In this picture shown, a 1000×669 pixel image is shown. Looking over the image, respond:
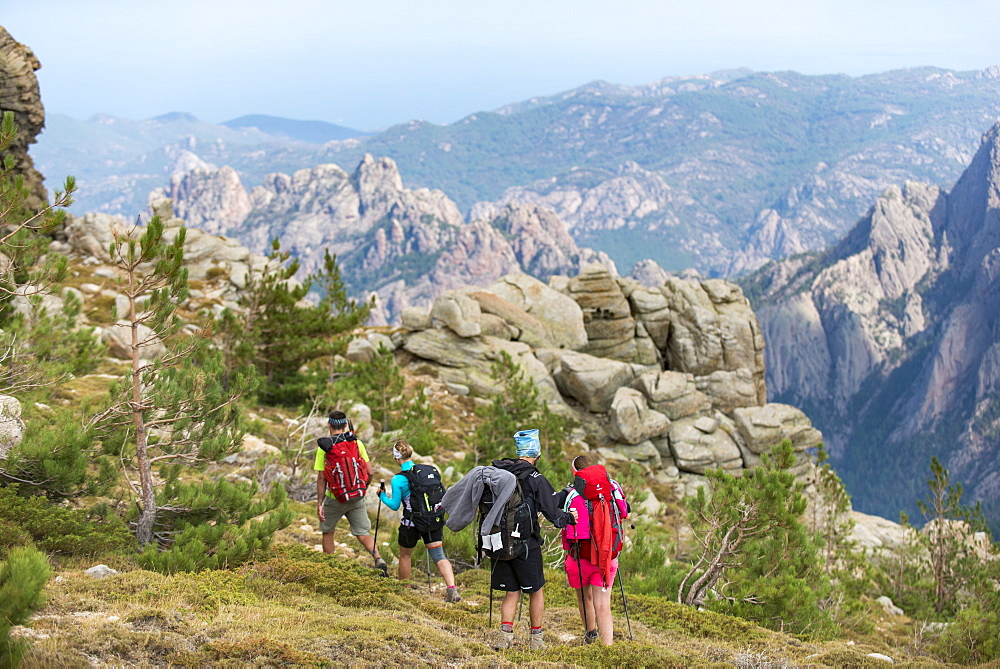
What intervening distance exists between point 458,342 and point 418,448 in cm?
1558

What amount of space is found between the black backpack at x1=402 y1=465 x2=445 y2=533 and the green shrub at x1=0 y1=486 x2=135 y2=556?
4.15m

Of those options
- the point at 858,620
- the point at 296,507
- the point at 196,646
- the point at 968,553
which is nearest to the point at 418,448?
the point at 296,507

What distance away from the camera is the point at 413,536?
1050 centimetres

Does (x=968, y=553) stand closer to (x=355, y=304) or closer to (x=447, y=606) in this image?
(x=447, y=606)

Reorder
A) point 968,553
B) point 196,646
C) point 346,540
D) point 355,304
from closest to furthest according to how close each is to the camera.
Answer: point 196,646
point 346,540
point 968,553
point 355,304

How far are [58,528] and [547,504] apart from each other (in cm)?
669

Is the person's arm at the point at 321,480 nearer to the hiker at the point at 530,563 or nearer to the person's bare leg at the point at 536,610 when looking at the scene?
the hiker at the point at 530,563

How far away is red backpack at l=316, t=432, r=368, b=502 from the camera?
34.6 ft

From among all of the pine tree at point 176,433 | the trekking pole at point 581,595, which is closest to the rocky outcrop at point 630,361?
the pine tree at point 176,433

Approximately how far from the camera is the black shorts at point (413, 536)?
33.8ft

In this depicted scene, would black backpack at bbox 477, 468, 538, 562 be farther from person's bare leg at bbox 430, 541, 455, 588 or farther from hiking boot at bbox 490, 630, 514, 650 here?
person's bare leg at bbox 430, 541, 455, 588

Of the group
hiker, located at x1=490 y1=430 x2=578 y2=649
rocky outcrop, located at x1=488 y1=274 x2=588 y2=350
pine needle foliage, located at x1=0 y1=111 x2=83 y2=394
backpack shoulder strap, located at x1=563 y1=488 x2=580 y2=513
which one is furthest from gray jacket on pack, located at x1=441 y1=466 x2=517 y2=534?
rocky outcrop, located at x1=488 y1=274 x2=588 y2=350

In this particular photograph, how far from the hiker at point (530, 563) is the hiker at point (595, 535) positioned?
201mm

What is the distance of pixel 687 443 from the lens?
36.3 metres
